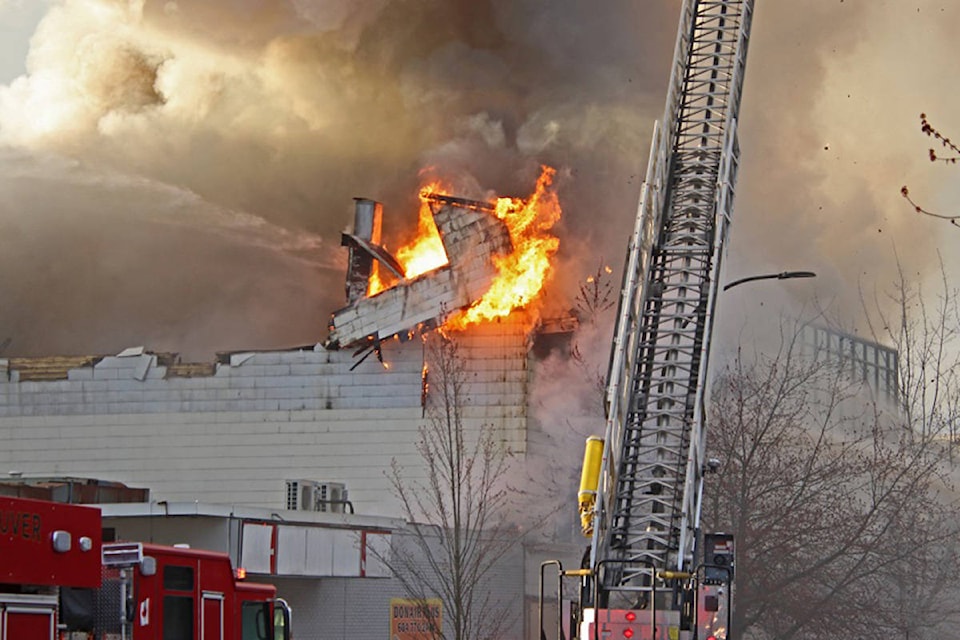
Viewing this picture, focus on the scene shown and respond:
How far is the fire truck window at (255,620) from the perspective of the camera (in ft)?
50.3

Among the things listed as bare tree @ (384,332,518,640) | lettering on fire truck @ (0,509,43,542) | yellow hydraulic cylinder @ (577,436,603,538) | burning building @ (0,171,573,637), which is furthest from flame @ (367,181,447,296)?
lettering on fire truck @ (0,509,43,542)

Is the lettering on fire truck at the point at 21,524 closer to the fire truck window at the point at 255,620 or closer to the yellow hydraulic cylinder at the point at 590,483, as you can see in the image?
the fire truck window at the point at 255,620

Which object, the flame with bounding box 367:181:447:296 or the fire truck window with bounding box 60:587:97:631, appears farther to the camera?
the flame with bounding box 367:181:447:296

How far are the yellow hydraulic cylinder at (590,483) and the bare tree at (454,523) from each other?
8.33m

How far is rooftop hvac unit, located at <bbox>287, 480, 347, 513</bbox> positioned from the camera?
34438mm

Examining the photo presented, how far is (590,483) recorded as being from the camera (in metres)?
19.0

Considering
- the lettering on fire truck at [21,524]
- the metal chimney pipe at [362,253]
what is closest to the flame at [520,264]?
the metal chimney pipe at [362,253]

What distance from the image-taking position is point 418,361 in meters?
37.9

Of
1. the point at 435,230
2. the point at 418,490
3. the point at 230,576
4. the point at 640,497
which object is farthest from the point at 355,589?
the point at 230,576

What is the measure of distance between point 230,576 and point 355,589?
627 inches

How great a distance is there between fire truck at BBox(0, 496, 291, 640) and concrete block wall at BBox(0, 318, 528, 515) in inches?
862

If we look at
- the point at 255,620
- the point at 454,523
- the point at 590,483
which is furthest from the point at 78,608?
the point at 454,523

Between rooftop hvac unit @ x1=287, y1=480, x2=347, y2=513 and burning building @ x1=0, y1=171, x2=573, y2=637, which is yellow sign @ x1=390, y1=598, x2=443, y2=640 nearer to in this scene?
rooftop hvac unit @ x1=287, y1=480, x2=347, y2=513

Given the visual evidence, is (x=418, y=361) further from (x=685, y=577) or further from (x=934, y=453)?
(x=685, y=577)
